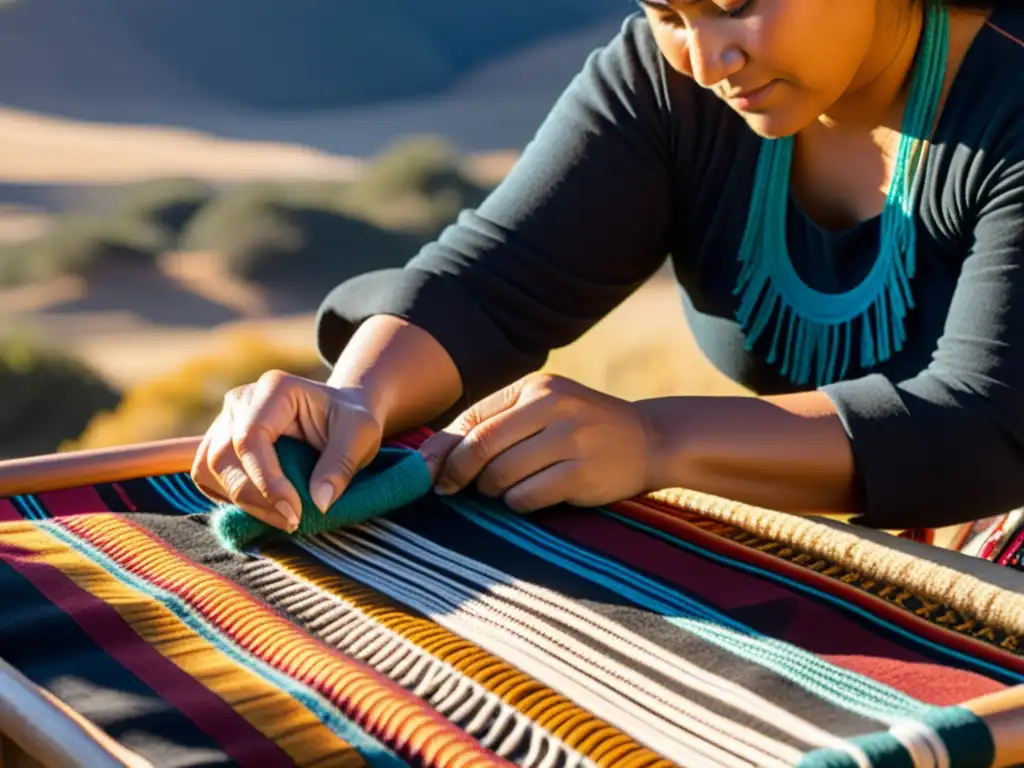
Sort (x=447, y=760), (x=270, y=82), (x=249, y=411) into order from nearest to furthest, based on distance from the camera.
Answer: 1. (x=447, y=760)
2. (x=249, y=411)
3. (x=270, y=82)

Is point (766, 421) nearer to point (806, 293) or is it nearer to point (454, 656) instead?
point (806, 293)

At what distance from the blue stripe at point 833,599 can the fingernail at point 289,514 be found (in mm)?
236

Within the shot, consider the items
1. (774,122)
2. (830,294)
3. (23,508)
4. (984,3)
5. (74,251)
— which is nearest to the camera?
(23,508)

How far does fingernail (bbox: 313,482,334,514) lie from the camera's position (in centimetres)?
113

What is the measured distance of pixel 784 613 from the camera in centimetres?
100

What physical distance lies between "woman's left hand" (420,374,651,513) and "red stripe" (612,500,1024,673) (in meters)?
0.03

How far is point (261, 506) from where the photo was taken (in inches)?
43.8

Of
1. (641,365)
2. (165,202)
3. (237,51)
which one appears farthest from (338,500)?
(237,51)

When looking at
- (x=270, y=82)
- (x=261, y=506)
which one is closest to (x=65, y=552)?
(x=261, y=506)

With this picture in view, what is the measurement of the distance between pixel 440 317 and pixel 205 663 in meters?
0.64

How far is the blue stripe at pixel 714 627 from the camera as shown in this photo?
86 cm

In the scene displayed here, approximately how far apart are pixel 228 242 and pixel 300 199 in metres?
1.04

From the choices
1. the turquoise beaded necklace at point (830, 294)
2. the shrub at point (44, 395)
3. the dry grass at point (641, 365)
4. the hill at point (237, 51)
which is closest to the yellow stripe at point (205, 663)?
the turquoise beaded necklace at point (830, 294)

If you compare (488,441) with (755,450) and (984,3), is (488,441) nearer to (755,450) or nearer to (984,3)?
(755,450)
